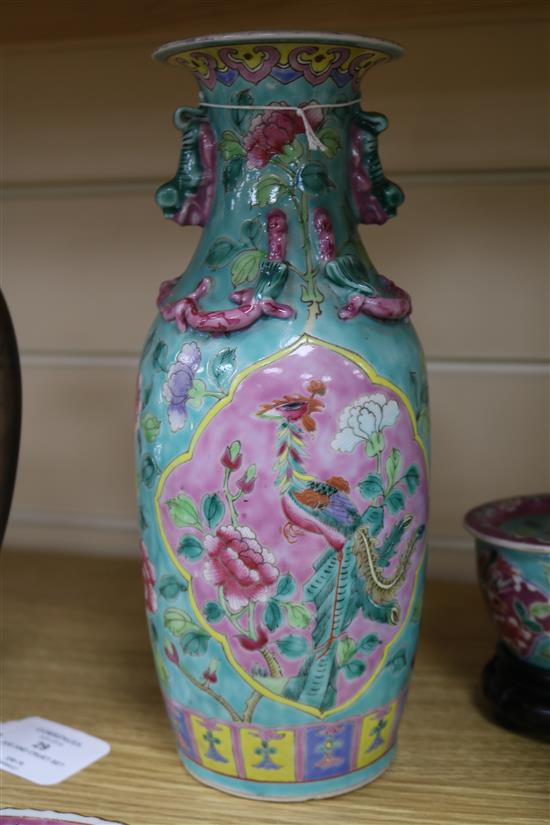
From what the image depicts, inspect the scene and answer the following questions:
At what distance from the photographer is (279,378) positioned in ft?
2.15

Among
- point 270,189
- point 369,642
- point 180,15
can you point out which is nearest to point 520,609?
point 369,642

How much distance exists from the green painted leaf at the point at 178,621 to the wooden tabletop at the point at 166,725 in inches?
4.2

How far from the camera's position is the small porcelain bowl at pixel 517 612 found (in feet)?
2.47

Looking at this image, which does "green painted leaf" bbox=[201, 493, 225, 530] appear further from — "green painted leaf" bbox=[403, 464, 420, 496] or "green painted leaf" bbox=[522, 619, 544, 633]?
"green painted leaf" bbox=[522, 619, 544, 633]

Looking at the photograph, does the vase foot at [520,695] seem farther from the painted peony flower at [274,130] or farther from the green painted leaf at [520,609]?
the painted peony flower at [274,130]

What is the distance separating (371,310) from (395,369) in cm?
4

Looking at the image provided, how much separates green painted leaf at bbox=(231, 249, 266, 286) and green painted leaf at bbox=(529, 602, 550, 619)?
11.5 inches

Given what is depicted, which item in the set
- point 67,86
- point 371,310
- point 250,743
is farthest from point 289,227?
point 67,86

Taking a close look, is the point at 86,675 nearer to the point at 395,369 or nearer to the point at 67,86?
the point at 395,369

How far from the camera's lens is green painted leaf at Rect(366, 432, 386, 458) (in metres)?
0.67

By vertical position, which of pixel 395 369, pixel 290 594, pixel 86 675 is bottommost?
pixel 86 675

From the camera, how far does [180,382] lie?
676mm

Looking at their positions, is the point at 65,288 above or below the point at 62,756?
above

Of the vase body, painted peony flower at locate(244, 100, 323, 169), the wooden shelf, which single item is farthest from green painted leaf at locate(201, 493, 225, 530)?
the wooden shelf
